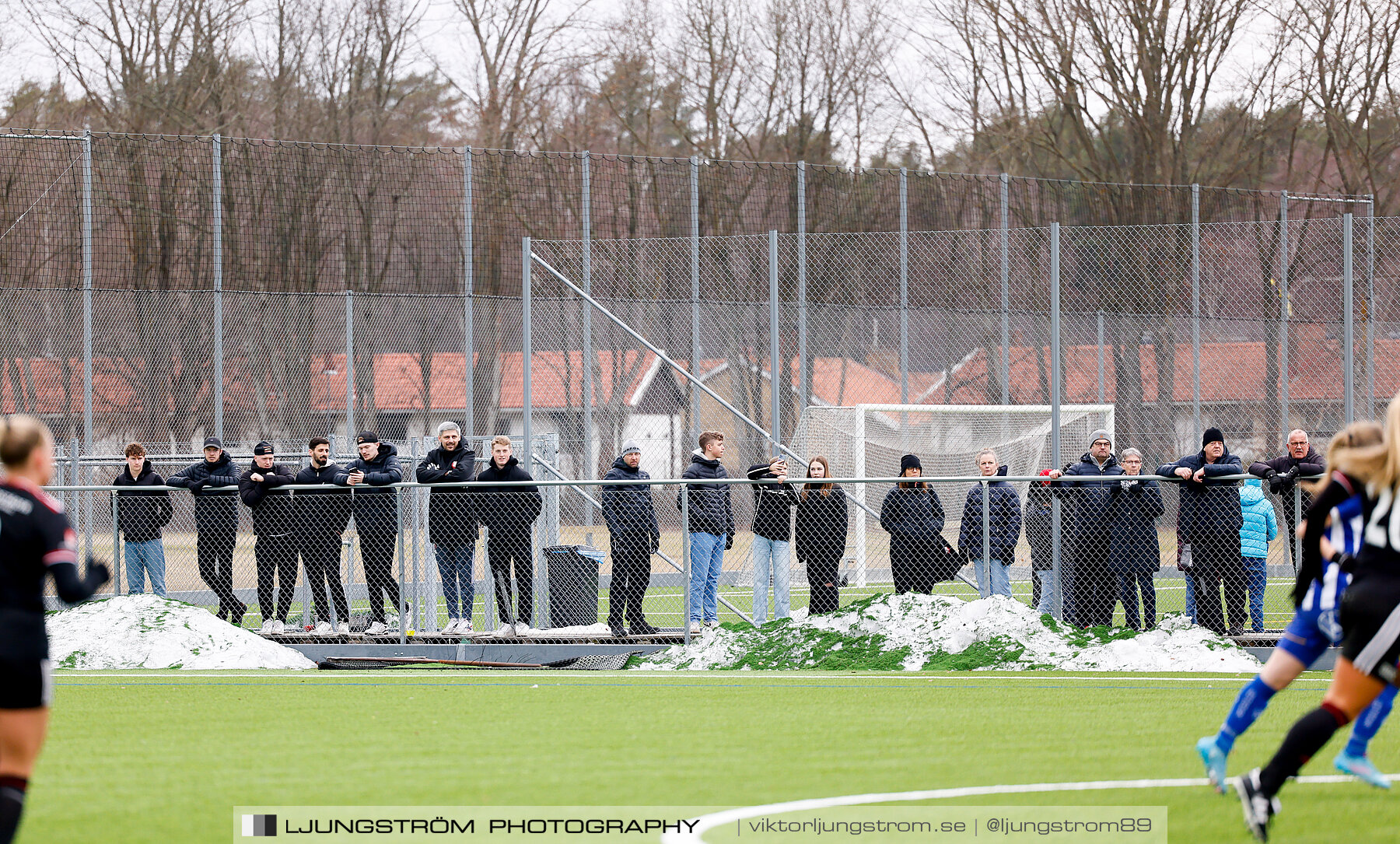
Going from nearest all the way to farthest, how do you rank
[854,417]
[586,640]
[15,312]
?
[586,640] → [854,417] → [15,312]

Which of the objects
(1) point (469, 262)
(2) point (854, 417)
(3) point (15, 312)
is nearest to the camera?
(2) point (854, 417)

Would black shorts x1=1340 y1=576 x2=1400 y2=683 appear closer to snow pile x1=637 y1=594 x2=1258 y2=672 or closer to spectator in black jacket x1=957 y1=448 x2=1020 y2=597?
snow pile x1=637 y1=594 x2=1258 y2=672

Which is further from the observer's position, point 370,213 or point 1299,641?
point 370,213

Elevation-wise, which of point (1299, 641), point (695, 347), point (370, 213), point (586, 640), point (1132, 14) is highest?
point (1132, 14)

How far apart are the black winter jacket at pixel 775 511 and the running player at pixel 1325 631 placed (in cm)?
709

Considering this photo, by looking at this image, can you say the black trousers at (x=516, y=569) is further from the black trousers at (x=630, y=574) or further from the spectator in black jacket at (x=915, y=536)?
the spectator in black jacket at (x=915, y=536)

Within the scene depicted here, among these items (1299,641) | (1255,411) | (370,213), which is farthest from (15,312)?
(1299,641)

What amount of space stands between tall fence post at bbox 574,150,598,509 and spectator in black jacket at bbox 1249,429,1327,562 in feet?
31.5

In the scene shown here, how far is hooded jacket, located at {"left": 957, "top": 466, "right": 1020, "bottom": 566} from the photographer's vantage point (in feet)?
42.3

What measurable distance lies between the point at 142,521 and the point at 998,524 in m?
7.79

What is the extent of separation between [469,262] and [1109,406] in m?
10.2

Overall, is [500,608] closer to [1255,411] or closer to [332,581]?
[332,581]

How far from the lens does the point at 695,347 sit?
73.4 ft

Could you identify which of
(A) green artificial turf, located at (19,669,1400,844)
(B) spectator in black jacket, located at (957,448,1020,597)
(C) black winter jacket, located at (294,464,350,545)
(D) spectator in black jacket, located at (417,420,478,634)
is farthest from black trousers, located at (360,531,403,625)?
(B) spectator in black jacket, located at (957,448,1020,597)
